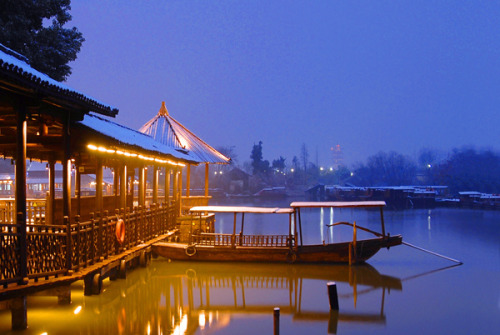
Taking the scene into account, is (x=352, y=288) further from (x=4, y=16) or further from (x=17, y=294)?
(x=4, y=16)

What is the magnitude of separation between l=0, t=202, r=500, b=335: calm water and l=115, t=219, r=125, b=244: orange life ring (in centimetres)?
148

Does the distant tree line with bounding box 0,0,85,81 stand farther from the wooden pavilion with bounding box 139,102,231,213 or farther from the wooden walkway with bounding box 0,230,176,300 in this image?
the wooden walkway with bounding box 0,230,176,300

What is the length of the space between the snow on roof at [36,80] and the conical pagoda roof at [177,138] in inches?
441

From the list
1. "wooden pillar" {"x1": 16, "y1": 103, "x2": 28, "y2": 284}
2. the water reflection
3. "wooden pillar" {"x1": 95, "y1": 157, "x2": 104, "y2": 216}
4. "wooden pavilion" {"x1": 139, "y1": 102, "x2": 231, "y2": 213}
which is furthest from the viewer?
"wooden pavilion" {"x1": 139, "y1": 102, "x2": 231, "y2": 213}

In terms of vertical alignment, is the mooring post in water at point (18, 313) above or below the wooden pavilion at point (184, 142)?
below

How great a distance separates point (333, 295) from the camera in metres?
10.2

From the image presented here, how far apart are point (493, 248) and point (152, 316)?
18497mm

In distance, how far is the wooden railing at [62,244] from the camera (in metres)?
5.87

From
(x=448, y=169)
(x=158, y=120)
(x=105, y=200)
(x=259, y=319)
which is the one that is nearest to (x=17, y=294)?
(x=259, y=319)

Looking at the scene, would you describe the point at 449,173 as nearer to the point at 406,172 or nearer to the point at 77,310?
the point at 406,172

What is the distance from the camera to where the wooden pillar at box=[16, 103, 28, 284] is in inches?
236

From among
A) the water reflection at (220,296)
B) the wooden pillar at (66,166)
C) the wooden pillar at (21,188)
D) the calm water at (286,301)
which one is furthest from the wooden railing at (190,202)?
the wooden pillar at (21,188)

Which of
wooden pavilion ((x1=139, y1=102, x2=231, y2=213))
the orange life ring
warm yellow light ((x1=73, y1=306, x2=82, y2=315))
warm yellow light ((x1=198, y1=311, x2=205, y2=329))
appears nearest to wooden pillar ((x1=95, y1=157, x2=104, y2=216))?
the orange life ring

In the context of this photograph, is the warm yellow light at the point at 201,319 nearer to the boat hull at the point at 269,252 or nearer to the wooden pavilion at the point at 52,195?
the wooden pavilion at the point at 52,195
